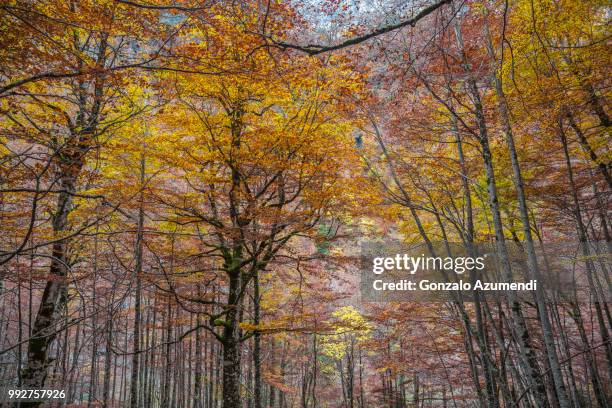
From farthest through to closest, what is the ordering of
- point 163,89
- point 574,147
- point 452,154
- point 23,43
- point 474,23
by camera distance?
point 452,154 → point 574,147 → point 474,23 → point 163,89 → point 23,43

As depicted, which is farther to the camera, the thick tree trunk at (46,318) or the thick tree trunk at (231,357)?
the thick tree trunk at (231,357)

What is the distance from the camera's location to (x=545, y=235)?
1317 centimetres

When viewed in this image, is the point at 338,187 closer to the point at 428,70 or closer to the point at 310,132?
the point at 310,132

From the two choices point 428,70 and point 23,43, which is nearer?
point 23,43

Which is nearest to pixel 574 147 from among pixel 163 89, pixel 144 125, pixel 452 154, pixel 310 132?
pixel 452 154

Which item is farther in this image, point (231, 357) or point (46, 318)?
point (231, 357)

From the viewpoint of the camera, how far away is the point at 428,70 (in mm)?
6453

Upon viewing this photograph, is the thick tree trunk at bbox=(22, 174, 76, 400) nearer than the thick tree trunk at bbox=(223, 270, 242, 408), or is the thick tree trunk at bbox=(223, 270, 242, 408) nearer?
the thick tree trunk at bbox=(22, 174, 76, 400)

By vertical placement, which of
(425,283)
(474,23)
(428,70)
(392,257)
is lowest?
(425,283)

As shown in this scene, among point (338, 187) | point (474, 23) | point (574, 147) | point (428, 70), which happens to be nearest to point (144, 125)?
point (338, 187)

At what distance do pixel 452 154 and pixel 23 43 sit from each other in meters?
9.05

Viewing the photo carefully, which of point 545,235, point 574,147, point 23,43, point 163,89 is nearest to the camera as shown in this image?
point 23,43

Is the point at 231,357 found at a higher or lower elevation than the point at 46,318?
lower

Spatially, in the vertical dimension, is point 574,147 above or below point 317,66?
below
